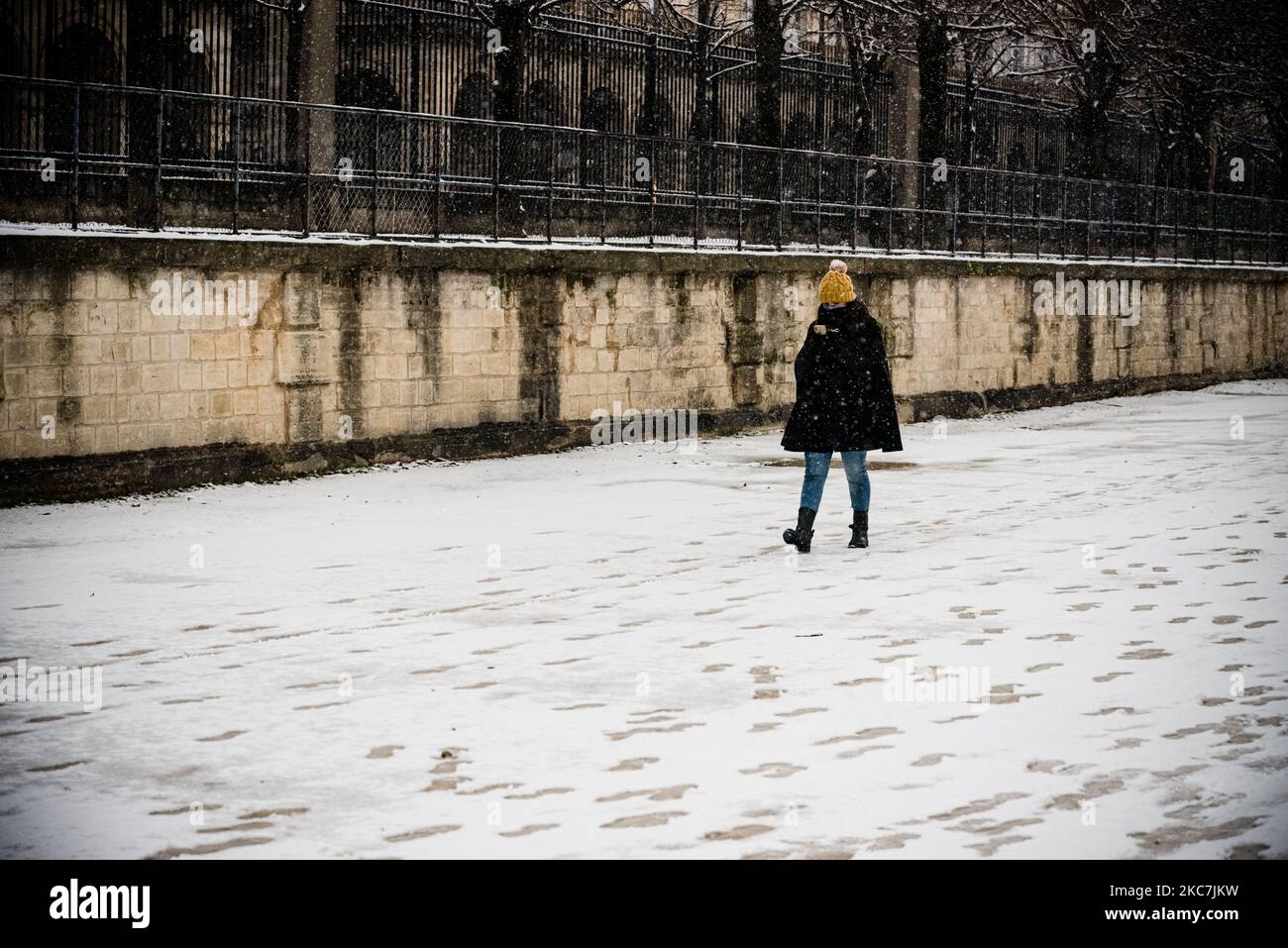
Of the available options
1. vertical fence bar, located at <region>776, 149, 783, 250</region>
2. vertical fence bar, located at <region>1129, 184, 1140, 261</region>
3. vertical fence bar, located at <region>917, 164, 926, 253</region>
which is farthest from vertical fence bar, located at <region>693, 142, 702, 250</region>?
vertical fence bar, located at <region>1129, 184, 1140, 261</region>

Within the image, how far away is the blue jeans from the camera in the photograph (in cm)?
1117

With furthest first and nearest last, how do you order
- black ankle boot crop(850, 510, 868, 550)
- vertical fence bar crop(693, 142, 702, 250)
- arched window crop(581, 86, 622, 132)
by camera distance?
arched window crop(581, 86, 622, 132)
vertical fence bar crop(693, 142, 702, 250)
black ankle boot crop(850, 510, 868, 550)

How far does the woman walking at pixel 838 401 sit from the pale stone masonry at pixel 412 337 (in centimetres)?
566

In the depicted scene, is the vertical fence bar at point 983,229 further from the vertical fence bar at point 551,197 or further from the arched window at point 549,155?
the vertical fence bar at point 551,197

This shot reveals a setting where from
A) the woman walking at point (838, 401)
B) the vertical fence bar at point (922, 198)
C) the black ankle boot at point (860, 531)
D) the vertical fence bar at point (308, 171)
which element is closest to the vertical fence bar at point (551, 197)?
the vertical fence bar at point (308, 171)

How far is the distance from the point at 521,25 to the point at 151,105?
5739mm

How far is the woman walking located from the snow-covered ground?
532 millimetres

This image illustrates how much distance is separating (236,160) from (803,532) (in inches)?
270

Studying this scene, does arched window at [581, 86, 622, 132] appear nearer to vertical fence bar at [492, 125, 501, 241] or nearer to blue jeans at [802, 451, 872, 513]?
vertical fence bar at [492, 125, 501, 241]

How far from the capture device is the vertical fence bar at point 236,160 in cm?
1528

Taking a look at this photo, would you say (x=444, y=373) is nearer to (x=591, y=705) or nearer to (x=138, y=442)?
(x=138, y=442)

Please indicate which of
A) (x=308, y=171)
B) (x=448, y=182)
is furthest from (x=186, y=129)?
(x=448, y=182)

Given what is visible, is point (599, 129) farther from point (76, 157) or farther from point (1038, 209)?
point (1038, 209)
